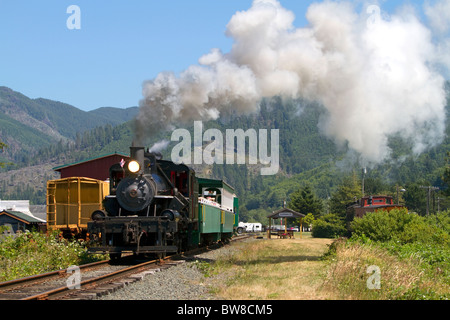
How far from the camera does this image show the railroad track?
1240 centimetres

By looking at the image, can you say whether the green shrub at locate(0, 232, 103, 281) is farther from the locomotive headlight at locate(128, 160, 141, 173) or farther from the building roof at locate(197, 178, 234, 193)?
the building roof at locate(197, 178, 234, 193)

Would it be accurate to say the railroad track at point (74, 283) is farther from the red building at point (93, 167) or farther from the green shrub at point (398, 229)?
the red building at point (93, 167)

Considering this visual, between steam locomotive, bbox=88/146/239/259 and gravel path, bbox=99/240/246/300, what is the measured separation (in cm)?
215

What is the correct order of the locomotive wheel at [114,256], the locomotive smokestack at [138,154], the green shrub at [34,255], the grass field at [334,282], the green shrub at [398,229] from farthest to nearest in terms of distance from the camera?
1. the green shrub at [398,229]
2. the locomotive wheel at [114,256]
3. the locomotive smokestack at [138,154]
4. the green shrub at [34,255]
5. the grass field at [334,282]

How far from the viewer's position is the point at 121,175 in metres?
22.7

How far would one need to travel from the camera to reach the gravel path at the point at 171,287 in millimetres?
12680

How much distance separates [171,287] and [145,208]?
7044 mm

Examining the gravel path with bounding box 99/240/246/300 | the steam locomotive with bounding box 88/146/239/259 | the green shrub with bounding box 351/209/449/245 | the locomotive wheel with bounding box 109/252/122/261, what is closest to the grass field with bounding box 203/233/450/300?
the gravel path with bounding box 99/240/246/300

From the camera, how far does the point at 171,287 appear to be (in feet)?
47.5

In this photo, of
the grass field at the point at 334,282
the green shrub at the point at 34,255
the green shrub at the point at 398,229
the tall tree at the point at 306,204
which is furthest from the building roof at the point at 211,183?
the tall tree at the point at 306,204

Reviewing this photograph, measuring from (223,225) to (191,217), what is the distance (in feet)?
37.6

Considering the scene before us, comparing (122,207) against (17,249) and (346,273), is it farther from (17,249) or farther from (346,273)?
(346,273)

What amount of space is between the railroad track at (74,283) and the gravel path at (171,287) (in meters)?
0.30
